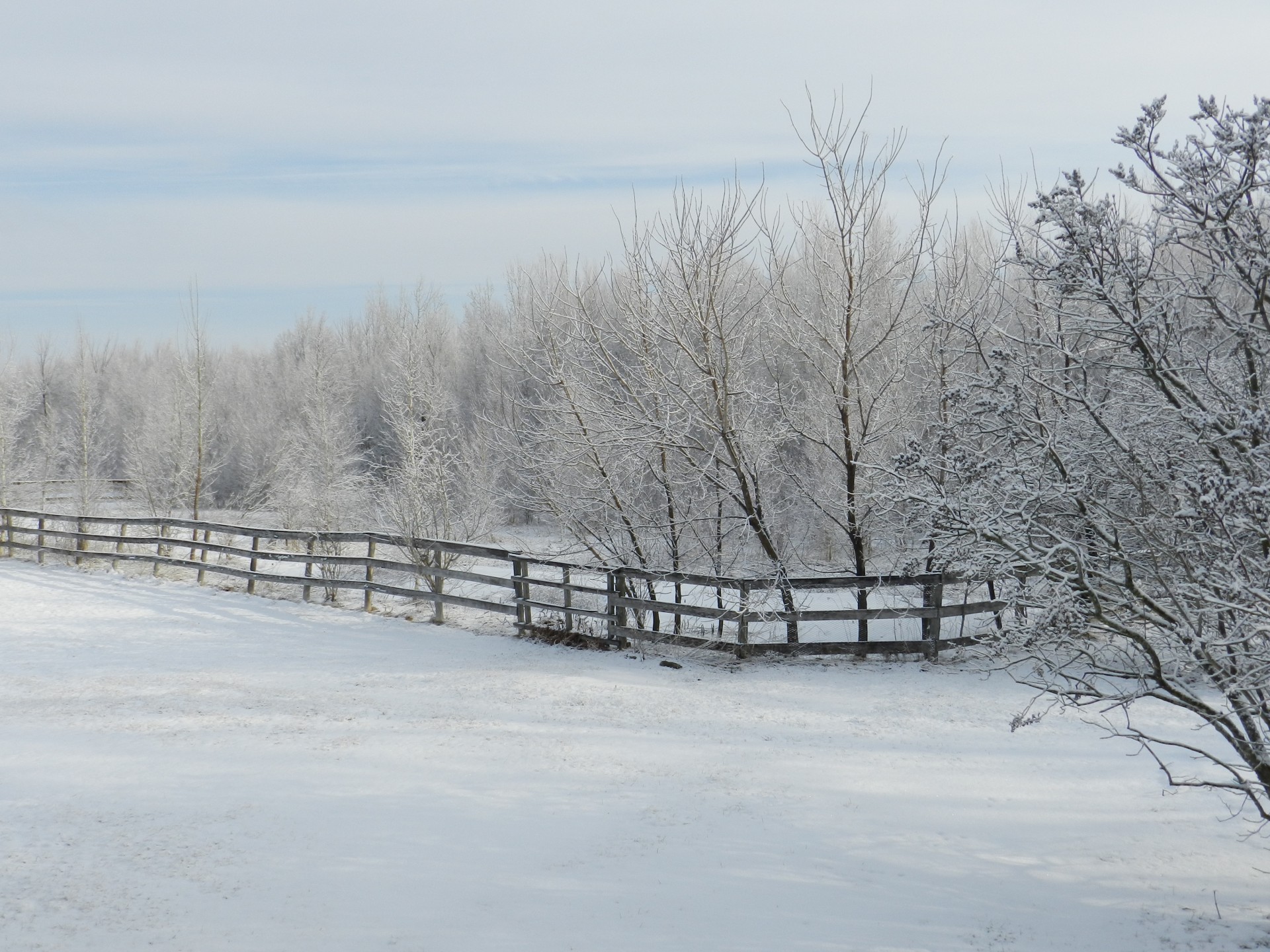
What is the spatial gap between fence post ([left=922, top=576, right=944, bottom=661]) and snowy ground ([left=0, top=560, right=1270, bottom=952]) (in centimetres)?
68

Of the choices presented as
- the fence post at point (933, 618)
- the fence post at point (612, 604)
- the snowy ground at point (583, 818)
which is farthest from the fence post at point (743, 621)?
the fence post at point (933, 618)

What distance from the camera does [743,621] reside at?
1173 cm

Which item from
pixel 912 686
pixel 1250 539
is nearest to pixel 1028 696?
pixel 912 686

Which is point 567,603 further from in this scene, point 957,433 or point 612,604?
point 957,433

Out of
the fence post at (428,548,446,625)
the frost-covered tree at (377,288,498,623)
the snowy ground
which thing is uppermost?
the frost-covered tree at (377,288,498,623)

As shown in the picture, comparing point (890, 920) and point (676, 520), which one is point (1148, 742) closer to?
point (890, 920)

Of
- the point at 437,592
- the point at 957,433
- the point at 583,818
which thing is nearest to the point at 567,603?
the point at 437,592

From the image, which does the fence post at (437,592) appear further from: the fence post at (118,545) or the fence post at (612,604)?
the fence post at (118,545)

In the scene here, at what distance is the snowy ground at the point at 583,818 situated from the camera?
5.52 meters

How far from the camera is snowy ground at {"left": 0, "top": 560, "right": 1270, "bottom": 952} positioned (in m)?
5.52

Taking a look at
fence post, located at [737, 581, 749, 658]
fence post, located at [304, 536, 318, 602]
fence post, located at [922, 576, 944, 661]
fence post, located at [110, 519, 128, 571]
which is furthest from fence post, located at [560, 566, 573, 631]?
fence post, located at [110, 519, 128, 571]

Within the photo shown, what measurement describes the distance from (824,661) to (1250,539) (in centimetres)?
737

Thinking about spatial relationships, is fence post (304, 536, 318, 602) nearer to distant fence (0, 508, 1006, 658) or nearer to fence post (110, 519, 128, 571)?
distant fence (0, 508, 1006, 658)

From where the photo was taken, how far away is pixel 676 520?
13227mm
